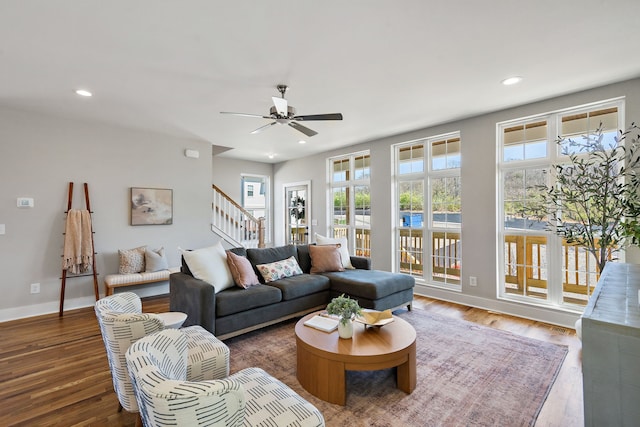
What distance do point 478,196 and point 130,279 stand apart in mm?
5106

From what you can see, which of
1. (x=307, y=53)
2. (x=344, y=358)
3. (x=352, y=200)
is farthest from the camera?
(x=352, y=200)

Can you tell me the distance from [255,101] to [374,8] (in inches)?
75.8

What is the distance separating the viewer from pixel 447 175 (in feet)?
15.4

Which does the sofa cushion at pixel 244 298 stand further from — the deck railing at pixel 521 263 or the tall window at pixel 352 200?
the tall window at pixel 352 200

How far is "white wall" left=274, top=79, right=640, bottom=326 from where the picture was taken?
348cm

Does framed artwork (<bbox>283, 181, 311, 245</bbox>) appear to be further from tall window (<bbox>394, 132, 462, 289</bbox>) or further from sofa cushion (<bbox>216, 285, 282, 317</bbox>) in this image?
sofa cushion (<bbox>216, 285, 282, 317</bbox>)

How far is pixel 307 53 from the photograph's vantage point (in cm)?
250

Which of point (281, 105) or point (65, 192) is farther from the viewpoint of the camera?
point (65, 192)

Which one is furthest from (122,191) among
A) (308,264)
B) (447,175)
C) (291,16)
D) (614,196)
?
(614,196)

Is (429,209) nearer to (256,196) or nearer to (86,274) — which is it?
(256,196)

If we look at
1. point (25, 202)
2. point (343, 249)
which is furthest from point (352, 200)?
point (25, 202)

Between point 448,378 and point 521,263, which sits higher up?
point 521,263

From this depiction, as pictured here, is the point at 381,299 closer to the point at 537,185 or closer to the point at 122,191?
the point at 537,185

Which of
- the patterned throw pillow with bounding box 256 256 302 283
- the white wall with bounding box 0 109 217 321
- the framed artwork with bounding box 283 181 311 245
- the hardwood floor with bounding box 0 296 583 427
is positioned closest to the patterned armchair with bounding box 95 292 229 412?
the hardwood floor with bounding box 0 296 583 427
